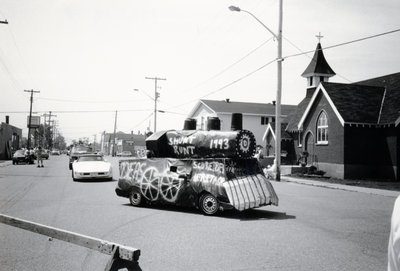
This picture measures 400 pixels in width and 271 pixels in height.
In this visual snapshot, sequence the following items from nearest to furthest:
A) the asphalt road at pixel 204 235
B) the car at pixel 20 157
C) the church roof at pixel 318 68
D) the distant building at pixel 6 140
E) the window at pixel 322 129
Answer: the asphalt road at pixel 204 235 < the window at pixel 322 129 < the car at pixel 20 157 < the church roof at pixel 318 68 < the distant building at pixel 6 140

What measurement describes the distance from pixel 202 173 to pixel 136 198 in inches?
104

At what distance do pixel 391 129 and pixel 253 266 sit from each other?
23257 millimetres

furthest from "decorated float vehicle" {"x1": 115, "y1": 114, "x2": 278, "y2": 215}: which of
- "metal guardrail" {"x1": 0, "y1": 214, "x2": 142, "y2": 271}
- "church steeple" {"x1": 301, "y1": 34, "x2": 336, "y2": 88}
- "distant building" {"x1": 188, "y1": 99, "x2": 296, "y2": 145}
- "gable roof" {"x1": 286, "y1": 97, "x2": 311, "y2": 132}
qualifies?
"distant building" {"x1": 188, "y1": 99, "x2": 296, "y2": 145}

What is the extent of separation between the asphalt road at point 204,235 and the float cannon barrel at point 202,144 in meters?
1.69

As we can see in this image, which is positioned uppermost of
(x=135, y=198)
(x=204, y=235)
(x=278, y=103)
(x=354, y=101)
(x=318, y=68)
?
(x=318, y=68)

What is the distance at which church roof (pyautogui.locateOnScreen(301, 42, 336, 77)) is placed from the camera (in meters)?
42.1

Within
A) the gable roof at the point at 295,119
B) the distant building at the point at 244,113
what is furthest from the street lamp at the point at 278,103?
the distant building at the point at 244,113

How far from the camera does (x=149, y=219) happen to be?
384 inches

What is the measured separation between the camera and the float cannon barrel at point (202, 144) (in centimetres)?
1087

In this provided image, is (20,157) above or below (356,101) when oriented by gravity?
below

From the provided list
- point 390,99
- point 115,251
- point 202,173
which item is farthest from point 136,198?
point 390,99

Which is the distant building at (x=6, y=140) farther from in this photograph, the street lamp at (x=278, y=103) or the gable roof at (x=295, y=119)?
the street lamp at (x=278, y=103)

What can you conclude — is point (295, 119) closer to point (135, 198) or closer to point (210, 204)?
point (135, 198)

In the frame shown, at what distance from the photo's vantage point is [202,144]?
11430mm
